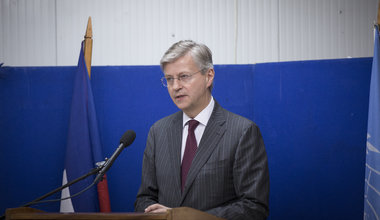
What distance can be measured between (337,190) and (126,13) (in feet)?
8.40

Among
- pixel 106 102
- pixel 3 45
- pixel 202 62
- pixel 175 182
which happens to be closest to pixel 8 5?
pixel 3 45

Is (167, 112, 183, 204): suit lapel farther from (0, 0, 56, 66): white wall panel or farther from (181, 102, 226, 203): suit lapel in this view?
(0, 0, 56, 66): white wall panel

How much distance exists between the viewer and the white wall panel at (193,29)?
10.8ft

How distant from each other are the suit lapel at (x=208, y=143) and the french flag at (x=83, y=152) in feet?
4.22

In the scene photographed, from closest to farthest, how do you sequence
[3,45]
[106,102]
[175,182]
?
[175,182] → [106,102] → [3,45]

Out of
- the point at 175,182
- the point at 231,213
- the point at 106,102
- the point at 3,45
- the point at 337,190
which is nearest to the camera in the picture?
the point at 231,213

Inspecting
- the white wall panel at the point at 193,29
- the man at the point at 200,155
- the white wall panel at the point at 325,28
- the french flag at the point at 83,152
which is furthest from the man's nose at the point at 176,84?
the white wall panel at the point at 325,28

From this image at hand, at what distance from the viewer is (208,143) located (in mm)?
1593

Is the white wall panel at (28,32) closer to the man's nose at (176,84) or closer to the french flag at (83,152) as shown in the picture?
the french flag at (83,152)

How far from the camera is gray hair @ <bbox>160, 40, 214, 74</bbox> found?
5.34 feet

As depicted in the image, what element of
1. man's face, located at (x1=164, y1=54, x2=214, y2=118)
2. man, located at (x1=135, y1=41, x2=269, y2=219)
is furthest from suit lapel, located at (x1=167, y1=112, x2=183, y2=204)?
man's face, located at (x1=164, y1=54, x2=214, y2=118)

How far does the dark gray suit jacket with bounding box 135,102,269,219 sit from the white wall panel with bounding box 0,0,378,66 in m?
1.83

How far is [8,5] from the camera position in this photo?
3264 millimetres

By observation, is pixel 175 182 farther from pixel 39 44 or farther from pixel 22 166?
pixel 39 44
